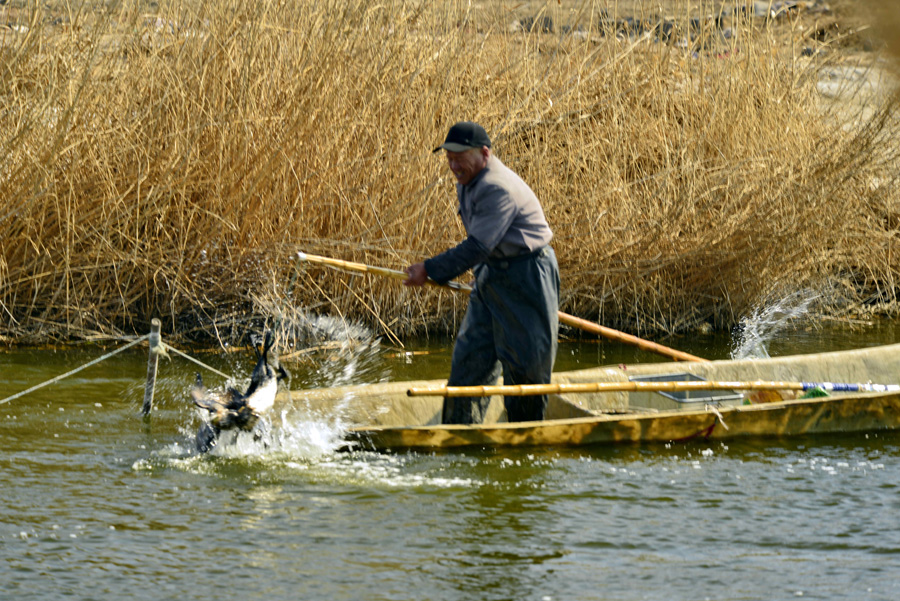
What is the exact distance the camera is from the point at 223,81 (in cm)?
763

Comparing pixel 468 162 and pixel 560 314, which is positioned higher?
pixel 468 162

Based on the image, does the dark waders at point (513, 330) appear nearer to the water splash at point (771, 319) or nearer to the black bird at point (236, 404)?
the black bird at point (236, 404)

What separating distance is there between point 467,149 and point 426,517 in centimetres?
184

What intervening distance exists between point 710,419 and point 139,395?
357cm

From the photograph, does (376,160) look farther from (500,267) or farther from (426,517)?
(426,517)

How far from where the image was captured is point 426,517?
177 inches

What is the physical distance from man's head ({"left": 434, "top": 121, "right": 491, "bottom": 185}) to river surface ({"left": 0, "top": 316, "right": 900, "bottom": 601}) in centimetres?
143

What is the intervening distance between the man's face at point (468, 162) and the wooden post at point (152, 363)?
1.76 m

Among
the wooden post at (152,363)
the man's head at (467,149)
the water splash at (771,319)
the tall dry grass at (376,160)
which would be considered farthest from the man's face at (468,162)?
the water splash at (771,319)

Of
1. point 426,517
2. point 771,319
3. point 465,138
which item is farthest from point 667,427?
point 771,319

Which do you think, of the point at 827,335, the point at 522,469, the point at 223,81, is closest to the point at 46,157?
the point at 223,81

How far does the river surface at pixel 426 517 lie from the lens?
3.76 meters

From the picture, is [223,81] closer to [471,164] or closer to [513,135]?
[513,135]

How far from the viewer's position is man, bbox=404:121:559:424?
5273 millimetres
